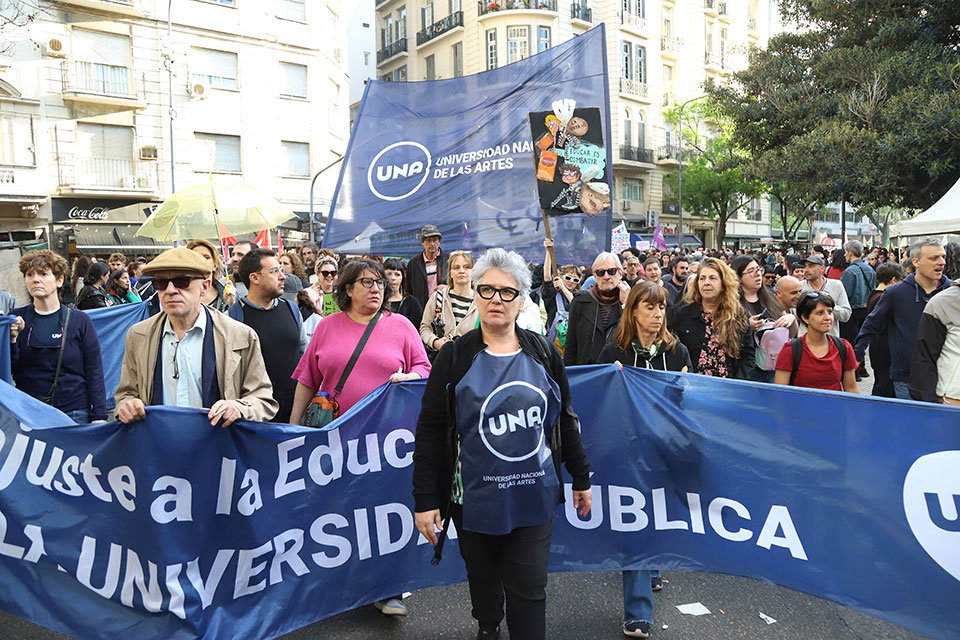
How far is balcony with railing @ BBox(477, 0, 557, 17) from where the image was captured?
124ft

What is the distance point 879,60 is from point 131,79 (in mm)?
23636

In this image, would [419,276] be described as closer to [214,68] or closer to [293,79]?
[214,68]

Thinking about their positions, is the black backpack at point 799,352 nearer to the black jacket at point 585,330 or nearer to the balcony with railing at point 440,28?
the black jacket at point 585,330

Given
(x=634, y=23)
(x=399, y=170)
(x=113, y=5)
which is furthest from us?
(x=634, y=23)

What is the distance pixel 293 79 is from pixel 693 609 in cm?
2923

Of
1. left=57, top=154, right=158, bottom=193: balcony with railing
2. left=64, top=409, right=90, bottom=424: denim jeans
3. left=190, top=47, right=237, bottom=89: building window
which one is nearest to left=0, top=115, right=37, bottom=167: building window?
left=57, top=154, right=158, bottom=193: balcony with railing

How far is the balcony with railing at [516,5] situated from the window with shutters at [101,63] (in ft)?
62.6

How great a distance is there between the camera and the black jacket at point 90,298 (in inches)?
313

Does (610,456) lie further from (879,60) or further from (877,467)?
(879,60)

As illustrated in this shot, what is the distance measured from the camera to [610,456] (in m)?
3.62

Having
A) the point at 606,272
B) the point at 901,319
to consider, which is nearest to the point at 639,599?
the point at 606,272

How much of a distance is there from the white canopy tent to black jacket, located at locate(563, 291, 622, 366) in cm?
721

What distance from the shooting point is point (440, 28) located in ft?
134

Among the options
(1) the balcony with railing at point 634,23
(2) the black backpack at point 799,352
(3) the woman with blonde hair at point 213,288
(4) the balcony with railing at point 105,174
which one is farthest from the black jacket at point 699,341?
(1) the balcony with railing at point 634,23
